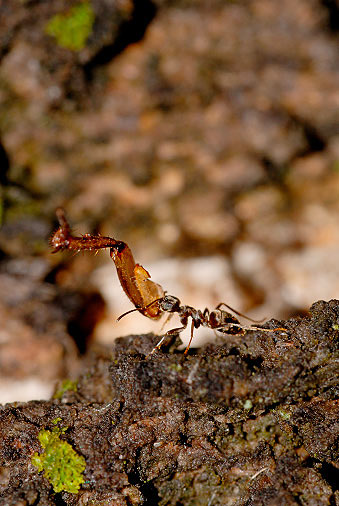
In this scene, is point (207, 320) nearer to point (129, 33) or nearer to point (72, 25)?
point (72, 25)

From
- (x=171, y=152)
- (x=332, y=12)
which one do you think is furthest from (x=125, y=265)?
(x=332, y=12)

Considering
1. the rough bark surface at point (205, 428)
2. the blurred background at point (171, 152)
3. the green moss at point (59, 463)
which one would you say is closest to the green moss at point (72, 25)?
the blurred background at point (171, 152)

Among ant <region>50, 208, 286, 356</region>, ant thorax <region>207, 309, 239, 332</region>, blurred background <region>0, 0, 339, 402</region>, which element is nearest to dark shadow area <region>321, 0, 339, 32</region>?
blurred background <region>0, 0, 339, 402</region>

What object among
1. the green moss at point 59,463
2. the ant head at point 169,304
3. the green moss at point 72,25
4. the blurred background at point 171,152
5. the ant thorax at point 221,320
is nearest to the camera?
the green moss at point 59,463

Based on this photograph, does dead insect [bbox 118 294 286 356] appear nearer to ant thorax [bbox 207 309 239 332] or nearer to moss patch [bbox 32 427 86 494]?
ant thorax [bbox 207 309 239 332]

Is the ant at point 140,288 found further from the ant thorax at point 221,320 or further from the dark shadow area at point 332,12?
the dark shadow area at point 332,12

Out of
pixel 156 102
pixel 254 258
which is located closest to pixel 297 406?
pixel 254 258

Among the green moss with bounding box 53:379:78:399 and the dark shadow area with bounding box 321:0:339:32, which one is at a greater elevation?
the dark shadow area with bounding box 321:0:339:32

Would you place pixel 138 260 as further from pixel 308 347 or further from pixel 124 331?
pixel 308 347
